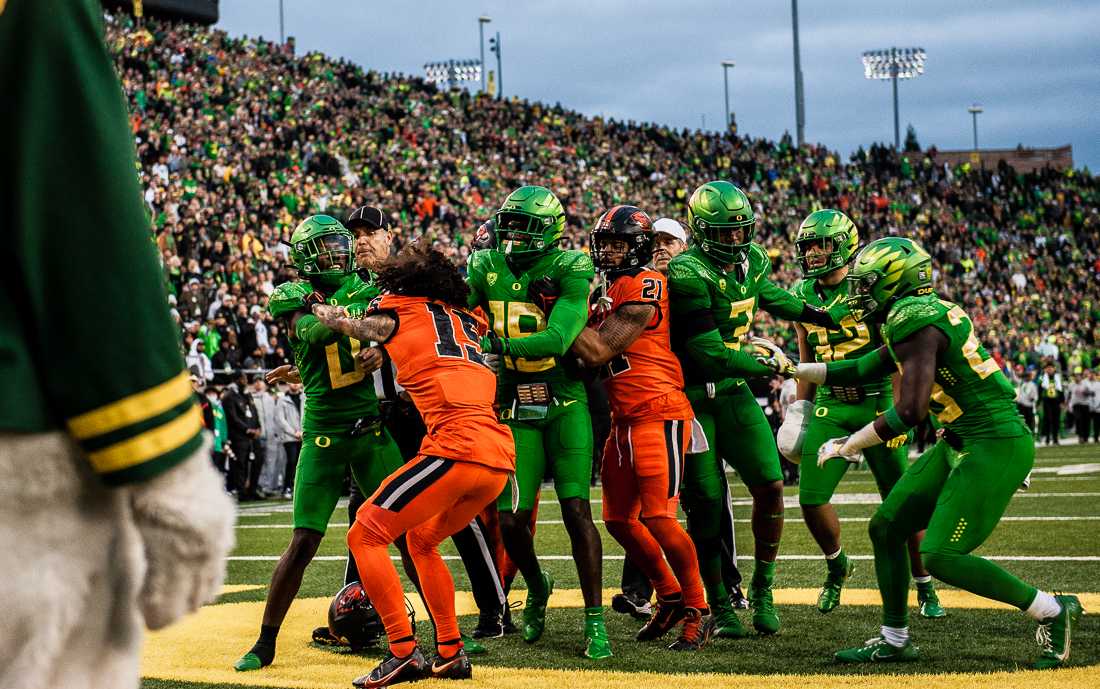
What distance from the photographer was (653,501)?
6.85 m

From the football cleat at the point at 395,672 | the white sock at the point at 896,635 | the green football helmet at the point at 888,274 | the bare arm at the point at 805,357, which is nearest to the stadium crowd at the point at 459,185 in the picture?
the bare arm at the point at 805,357

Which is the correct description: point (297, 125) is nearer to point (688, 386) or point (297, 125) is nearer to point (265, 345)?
point (265, 345)

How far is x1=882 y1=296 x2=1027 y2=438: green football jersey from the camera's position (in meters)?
6.08

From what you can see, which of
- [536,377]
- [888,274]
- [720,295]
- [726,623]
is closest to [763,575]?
[726,623]

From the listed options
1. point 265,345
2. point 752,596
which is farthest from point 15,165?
point 265,345

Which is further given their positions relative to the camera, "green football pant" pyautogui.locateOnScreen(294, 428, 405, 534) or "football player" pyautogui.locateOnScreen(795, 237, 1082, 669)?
"green football pant" pyautogui.locateOnScreen(294, 428, 405, 534)

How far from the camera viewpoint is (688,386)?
7496 mm

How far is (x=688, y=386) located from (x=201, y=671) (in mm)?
3061

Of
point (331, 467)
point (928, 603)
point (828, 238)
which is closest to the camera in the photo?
point (331, 467)

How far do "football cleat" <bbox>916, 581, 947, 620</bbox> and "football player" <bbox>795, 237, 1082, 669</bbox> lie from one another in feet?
4.23

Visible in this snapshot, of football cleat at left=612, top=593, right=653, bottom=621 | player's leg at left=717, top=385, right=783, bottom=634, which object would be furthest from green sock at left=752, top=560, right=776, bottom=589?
football cleat at left=612, top=593, right=653, bottom=621

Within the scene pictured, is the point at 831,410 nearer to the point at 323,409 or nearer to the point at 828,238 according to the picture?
the point at 828,238

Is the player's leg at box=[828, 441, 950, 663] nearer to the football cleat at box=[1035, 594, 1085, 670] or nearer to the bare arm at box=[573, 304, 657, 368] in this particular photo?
the football cleat at box=[1035, 594, 1085, 670]

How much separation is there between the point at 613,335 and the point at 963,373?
5.89 ft
